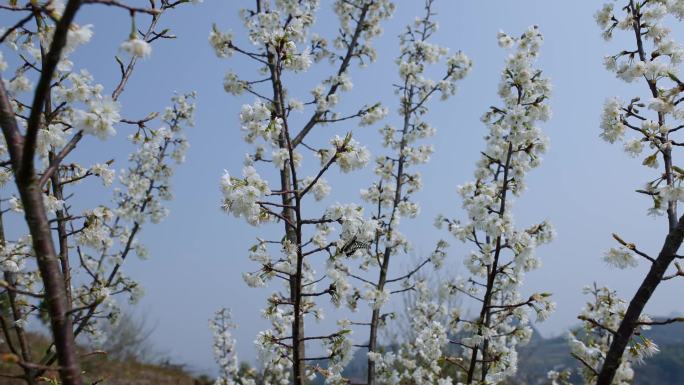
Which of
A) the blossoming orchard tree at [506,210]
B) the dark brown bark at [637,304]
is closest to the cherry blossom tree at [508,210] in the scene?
the blossoming orchard tree at [506,210]

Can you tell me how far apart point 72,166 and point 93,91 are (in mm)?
1091

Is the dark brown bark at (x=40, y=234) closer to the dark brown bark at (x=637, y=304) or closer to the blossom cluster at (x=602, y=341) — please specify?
the dark brown bark at (x=637, y=304)

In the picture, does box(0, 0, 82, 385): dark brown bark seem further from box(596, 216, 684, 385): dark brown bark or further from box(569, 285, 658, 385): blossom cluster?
box(569, 285, 658, 385): blossom cluster

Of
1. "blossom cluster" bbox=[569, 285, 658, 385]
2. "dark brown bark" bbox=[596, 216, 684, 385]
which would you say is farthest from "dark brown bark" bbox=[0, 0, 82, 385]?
"blossom cluster" bbox=[569, 285, 658, 385]

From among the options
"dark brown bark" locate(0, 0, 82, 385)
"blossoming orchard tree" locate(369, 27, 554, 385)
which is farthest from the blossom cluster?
Answer: "dark brown bark" locate(0, 0, 82, 385)

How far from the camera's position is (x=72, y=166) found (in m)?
3.62

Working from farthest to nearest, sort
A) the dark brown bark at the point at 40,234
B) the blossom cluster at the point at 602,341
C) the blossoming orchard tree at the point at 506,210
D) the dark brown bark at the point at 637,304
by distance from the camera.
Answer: the blossoming orchard tree at the point at 506,210
the blossom cluster at the point at 602,341
the dark brown bark at the point at 637,304
the dark brown bark at the point at 40,234

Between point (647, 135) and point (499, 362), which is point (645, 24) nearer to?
point (647, 135)

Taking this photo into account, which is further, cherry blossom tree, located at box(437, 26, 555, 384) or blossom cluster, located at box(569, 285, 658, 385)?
cherry blossom tree, located at box(437, 26, 555, 384)

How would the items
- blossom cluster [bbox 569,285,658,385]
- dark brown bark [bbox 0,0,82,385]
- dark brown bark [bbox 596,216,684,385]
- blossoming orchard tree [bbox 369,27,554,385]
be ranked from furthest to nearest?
1. blossoming orchard tree [bbox 369,27,554,385]
2. blossom cluster [bbox 569,285,658,385]
3. dark brown bark [bbox 596,216,684,385]
4. dark brown bark [bbox 0,0,82,385]

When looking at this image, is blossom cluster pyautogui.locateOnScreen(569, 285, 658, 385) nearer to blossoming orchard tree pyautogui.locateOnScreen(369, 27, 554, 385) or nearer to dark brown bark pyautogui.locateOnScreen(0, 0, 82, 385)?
blossoming orchard tree pyautogui.locateOnScreen(369, 27, 554, 385)

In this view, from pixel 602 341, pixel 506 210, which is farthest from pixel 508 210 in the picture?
pixel 602 341

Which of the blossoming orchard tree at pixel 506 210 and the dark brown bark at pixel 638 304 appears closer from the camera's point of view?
the dark brown bark at pixel 638 304

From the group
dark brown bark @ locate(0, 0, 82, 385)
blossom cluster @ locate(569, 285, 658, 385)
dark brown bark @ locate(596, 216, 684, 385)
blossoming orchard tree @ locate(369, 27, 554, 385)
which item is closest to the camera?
dark brown bark @ locate(0, 0, 82, 385)
